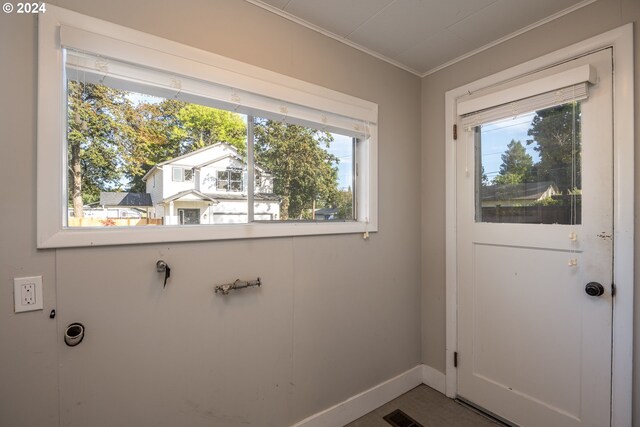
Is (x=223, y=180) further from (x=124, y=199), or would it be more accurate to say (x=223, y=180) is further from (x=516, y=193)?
(x=516, y=193)

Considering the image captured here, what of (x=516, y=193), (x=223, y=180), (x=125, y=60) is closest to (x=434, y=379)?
(x=516, y=193)

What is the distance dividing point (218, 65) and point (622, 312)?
7.70ft

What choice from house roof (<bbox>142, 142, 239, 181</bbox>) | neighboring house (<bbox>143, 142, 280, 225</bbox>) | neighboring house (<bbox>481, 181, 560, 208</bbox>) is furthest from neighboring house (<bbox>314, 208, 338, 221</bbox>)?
neighboring house (<bbox>481, 181, 560, 208</bbox>)

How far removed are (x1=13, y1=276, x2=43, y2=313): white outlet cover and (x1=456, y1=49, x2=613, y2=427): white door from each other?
90.9 inches

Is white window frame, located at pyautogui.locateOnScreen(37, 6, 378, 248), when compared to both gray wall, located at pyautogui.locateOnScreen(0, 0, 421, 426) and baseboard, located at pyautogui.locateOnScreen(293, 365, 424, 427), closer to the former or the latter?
gray wall, located at pyautogui.locateOnScreen(0, 0, 421, 426)

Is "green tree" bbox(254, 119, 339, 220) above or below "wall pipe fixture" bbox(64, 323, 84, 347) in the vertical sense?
above

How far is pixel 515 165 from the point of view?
185 cm

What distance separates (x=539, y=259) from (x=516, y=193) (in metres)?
0.42

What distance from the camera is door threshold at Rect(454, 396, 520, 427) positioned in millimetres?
1852

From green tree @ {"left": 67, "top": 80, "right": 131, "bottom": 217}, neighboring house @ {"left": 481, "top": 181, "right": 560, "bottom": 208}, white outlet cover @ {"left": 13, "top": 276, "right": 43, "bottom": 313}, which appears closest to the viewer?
white outlet cover @ {"left": 13, "top": 276, "right": 43, "bottom": 313}

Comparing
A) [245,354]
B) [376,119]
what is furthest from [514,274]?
[245,354]

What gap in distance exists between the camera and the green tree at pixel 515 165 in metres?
1.80

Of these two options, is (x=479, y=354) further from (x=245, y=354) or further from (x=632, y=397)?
(x=245, y=354)

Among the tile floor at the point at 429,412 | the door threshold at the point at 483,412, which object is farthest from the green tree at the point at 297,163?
the door threshold at the point at 483,412
